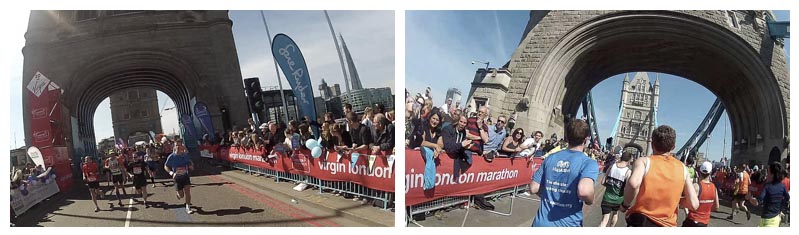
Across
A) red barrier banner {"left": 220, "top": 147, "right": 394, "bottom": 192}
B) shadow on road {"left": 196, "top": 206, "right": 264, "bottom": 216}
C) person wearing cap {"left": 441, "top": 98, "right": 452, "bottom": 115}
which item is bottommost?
shadow on road {"left": 196, "top": 206, "right": 264, "bottom": 216}

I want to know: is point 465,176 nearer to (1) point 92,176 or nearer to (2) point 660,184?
(2) point 660,184

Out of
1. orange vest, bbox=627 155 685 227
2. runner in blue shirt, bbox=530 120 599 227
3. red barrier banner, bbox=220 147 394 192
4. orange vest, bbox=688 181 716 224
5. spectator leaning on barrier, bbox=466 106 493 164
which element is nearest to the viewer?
runner in blue shirt, bbox=530 120 599 227

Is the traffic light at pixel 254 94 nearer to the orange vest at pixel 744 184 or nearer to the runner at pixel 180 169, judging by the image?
the runner at pixel 180 169

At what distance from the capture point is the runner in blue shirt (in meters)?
3.93

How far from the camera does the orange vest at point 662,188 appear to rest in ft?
13.2

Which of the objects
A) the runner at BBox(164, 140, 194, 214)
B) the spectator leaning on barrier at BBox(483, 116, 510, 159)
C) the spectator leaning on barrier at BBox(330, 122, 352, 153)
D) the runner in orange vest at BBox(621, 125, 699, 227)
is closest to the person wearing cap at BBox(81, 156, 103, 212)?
the runner at BBox(164, 140, 194, 214)

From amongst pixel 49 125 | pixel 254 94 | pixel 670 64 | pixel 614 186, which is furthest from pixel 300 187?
pixel 670 64

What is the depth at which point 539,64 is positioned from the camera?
6484mm

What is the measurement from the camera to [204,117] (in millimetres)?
5980

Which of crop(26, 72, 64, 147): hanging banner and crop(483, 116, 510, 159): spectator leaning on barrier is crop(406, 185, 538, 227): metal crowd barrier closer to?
crop(483, 116, 510, 159): spectator leaning on barrier

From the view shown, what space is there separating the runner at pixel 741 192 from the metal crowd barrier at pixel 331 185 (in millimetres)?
3780

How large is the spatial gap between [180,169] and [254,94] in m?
1.12
